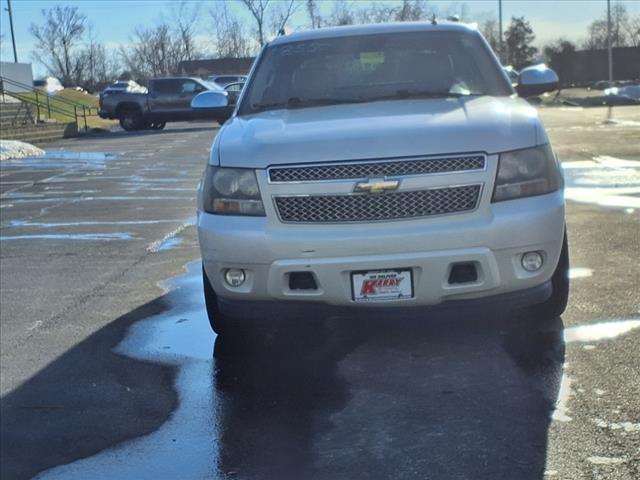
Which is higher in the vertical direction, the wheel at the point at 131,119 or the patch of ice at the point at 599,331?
the wheel at the point at 131,119

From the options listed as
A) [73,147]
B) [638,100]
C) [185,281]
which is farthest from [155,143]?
[638,100]

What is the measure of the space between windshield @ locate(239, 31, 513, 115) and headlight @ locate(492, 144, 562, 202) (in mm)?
1074

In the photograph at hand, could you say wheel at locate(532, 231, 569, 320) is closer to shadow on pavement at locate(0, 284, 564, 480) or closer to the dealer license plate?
shadow on pavement at locate(0, 284, 564, 480)

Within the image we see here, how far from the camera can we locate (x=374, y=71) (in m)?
5.48

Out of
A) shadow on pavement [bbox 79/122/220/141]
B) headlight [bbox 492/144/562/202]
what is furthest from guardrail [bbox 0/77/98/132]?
headlight [bbox 492/144/562/202]

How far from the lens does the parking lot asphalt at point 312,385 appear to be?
339 cm

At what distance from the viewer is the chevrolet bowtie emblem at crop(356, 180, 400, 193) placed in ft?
13.0

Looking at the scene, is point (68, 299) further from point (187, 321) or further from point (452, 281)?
point (452, 281)

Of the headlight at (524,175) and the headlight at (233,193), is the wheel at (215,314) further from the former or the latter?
the headlight at (524,175)

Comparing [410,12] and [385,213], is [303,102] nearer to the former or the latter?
[385,213]

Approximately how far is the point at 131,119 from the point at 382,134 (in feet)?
99.1

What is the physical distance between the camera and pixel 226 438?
365 cm

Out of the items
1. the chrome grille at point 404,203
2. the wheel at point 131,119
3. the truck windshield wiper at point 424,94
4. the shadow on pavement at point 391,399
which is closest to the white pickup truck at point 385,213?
the chrome grille at point 404,203

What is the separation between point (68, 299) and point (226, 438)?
9.56 ft
